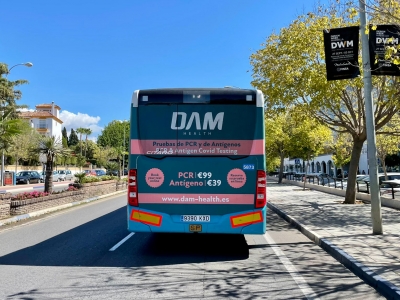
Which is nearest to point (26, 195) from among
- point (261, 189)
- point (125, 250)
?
point (125, 250)

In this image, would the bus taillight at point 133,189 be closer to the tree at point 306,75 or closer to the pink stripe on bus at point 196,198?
the pink stripe on bus at point 196,198

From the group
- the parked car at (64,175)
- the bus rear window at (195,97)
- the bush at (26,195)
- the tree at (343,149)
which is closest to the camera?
the bus rear window at (195,97)

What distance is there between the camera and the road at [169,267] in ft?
18.1

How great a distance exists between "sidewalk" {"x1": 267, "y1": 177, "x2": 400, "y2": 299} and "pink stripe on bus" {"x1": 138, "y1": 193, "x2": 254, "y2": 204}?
2179mm

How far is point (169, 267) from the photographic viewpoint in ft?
22.8

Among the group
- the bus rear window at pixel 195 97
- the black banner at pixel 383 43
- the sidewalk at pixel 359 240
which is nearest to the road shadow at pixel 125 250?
the sidewalk at pixel 359 240

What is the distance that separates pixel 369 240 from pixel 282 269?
10.2 feet

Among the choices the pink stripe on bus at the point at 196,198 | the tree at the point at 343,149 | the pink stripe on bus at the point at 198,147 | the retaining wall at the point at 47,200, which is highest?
the tree at the point at 343,149

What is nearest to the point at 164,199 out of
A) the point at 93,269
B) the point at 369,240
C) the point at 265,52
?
the point at 93,269

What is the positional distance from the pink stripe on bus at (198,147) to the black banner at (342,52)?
4.29 m

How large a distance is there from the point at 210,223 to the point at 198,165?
1.16 metres

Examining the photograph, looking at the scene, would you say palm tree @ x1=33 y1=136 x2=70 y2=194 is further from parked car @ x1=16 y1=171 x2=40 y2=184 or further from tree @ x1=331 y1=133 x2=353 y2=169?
parked car @ x1=16 y1=171 x2=40 y2=184

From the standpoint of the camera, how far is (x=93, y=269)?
6766 millimetres

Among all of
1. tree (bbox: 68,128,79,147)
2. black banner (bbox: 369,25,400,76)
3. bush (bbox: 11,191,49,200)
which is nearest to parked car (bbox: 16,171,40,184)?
bush (bbox: 11,191,49,200)
